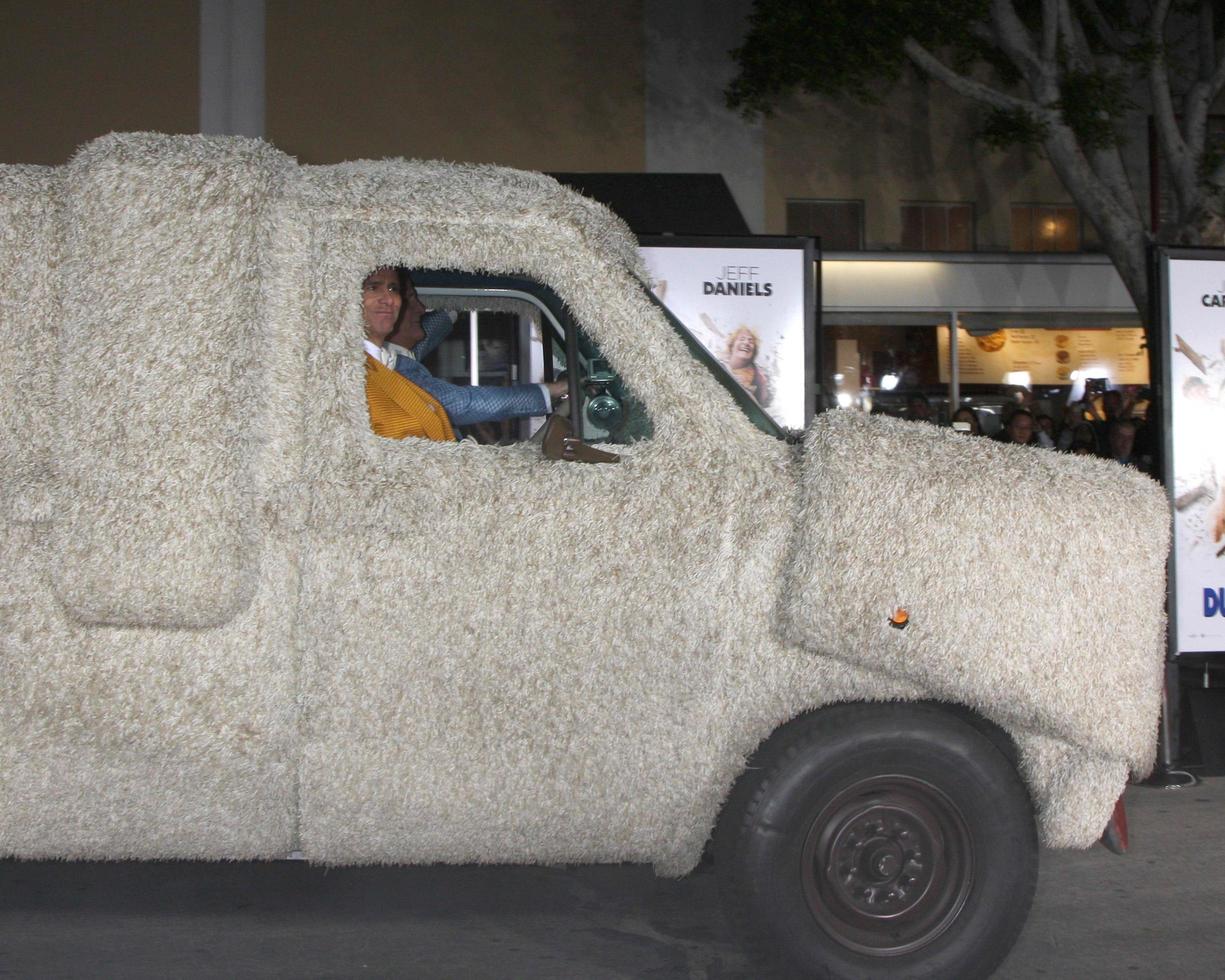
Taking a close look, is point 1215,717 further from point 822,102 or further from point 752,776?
point 822,102

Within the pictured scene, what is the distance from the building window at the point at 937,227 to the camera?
637 inches

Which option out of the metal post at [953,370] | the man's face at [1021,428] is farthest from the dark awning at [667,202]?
the metal post at [953,370]

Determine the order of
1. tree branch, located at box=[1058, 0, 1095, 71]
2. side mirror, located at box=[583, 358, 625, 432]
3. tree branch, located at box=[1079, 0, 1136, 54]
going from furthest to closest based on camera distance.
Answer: tree branch, located at box=[1079, 0, 1136, 54] → tree branch, located at box=[1058, 0, 1095, 71] → side mirror, located at box=[583, 358, 625, 432]

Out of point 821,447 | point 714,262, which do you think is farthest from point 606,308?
point 714,262

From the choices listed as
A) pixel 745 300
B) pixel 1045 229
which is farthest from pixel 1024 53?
pixel 745 300

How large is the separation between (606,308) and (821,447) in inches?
26.9

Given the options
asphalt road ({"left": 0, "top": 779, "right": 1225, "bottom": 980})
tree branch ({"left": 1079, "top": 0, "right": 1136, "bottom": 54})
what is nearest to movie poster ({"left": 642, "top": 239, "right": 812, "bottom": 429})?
asphalt road ({"left": 0, "top": 779, "right": 1225, "bottom": 980})

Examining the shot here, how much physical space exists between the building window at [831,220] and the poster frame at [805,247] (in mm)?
7989

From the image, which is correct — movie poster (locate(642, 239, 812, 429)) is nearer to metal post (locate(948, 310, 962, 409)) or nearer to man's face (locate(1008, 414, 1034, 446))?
man's face (locate(1008, 414, 1034, 446))

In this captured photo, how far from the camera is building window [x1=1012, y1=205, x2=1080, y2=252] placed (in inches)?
647

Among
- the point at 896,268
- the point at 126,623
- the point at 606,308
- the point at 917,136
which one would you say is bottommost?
the point at 126,623

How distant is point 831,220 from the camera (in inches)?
633

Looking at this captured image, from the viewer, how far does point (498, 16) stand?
15195 mm

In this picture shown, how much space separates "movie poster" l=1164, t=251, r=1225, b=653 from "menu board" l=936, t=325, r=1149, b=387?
975 cm
